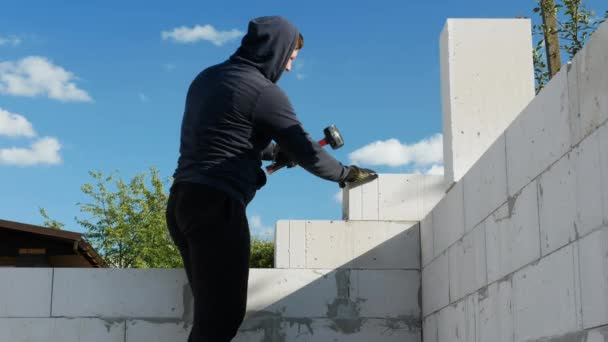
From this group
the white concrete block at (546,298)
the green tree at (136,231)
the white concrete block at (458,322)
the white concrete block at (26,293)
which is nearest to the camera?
the white concrete block at (546,298)

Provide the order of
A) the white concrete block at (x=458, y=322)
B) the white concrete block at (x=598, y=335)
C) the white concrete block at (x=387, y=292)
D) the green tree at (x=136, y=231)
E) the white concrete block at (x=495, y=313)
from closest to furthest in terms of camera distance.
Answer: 1. the white concrete block at (x=598, y=335)
2. the white concrete block at (x=495, y=313)
3. the white concrete block at (x=458, y=322)
4. the white concrete block at (x=387, y=292)
5. the green tree at (x=136, y=231)

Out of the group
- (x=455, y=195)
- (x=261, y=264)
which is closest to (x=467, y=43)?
(x=455, y=195)

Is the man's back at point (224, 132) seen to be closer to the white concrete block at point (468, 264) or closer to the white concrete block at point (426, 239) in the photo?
the white concrete block at point (468, 264)

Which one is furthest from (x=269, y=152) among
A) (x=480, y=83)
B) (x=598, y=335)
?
(x=598, y=335)

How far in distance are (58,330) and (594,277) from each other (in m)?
2.26

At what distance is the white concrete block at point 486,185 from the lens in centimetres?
228

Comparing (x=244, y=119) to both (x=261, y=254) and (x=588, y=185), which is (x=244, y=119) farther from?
(x=261, y=254)

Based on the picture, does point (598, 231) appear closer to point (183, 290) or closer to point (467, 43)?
point (467, 43)

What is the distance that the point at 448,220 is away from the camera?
2.91m

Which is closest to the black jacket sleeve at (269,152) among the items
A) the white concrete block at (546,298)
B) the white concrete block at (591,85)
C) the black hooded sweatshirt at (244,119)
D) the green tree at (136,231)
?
the black hooded sweatshirt at (244,119)

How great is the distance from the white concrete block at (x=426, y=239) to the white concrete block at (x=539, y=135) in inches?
40.3

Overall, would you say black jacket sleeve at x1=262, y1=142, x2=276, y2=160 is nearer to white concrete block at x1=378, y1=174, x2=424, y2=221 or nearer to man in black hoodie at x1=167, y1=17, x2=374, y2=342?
man in black hoodie at x1=167, y1=17, x2=374, y2=342

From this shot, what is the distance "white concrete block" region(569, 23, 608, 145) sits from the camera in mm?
1589

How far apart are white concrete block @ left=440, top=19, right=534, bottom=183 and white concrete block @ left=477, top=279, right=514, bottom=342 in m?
0.76
